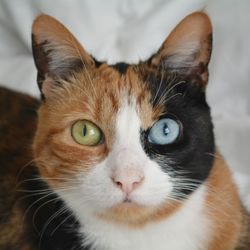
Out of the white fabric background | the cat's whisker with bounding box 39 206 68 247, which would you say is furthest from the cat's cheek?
the white fabric background

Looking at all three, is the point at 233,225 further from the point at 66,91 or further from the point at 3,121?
the point at 3,121

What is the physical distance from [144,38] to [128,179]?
0.87 meters

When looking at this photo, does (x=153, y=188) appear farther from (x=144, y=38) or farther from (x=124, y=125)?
(x=144, y=38)

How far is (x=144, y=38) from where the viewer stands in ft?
5.09

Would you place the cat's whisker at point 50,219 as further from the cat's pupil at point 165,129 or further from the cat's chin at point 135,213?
the cat's pupil at point 165,129

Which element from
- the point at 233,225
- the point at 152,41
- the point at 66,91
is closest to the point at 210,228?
the point at 233,225

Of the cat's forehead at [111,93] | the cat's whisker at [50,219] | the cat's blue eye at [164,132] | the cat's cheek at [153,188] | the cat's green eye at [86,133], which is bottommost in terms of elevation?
the cat's whisker at [50,219]

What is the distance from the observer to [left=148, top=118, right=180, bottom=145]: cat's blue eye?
0.83 metres

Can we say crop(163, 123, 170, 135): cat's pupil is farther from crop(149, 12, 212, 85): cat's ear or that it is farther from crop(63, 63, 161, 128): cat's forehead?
crop(149, 12, 212, 85): cat's ear

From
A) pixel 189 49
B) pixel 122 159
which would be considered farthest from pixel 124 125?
pixel 189 49

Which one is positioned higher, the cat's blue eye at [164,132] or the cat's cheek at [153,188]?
the cat's blue eye at [164,132]

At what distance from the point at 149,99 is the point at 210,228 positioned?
0.29 meters

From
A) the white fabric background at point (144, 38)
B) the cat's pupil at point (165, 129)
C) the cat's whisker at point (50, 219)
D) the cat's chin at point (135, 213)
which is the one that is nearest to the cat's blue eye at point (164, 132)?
the cat's pupil at point (165, 129)

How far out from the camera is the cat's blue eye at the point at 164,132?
2.71ft
